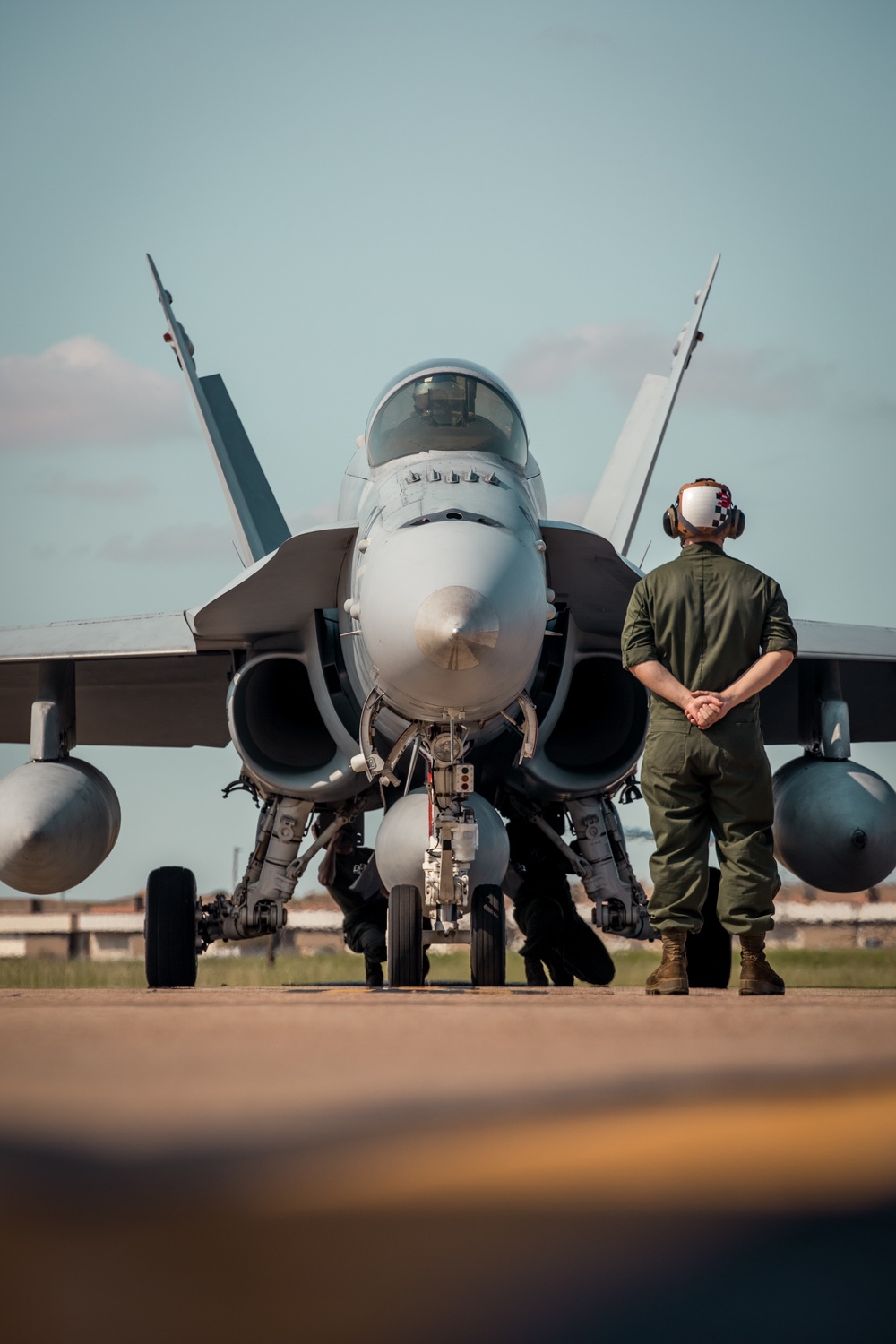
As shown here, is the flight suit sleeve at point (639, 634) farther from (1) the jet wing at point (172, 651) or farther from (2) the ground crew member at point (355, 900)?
(2) the ground crew member at point (355, 900)

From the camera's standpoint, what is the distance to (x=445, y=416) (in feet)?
22.9

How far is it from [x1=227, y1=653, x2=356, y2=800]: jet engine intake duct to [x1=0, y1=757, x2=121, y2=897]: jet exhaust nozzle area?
1.18 meters

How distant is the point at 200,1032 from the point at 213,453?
27.1 ft

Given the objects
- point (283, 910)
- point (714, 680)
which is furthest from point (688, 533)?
point (283, 910)

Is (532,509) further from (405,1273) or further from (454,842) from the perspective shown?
(405,1273)

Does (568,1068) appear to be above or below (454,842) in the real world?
below

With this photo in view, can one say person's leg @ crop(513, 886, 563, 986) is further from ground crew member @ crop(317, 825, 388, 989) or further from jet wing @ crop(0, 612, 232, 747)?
jet wing @ crop(0, 612, 232, 747)

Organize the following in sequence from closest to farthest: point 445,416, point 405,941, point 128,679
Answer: point 405,941
point 445,416
point 128,679

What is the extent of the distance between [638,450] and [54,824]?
16.1 feet

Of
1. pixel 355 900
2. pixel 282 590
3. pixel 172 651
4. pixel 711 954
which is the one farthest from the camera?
pixel 355 900

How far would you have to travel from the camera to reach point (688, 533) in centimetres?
445

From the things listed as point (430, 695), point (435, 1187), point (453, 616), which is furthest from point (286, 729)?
point (435, 1187)

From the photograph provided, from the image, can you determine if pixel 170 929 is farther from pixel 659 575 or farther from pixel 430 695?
pixel 659 575

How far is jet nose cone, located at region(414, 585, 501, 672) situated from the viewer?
16.7 feet
